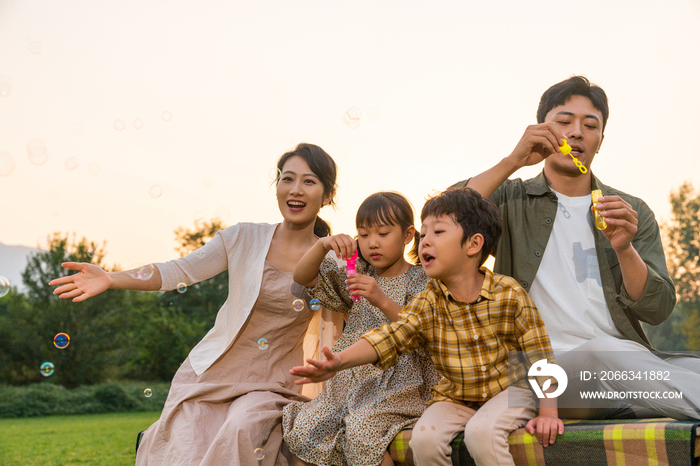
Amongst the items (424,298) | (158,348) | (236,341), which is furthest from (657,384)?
(158,348)

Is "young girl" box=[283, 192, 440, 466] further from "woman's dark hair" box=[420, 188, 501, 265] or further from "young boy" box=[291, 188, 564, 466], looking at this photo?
"woman's dark hair" box=[420, 188, 501, 265]

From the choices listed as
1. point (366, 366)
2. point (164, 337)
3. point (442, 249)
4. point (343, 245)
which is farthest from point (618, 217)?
point (164, 337)

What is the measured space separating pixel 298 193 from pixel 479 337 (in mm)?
1269

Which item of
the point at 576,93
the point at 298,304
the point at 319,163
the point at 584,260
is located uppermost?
the point at 576,93

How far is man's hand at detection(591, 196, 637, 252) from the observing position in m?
2.40

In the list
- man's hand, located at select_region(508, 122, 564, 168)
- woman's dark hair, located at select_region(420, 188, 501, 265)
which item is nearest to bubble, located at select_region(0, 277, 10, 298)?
woman's dark hair, located at select_region(420, 188, 501, 265)

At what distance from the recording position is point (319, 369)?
2.08 m

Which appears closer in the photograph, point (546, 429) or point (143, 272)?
point (546, 429)

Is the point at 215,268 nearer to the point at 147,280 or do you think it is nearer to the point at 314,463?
the point at 147,280

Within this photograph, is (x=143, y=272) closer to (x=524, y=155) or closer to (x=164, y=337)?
(x=524, y=155)

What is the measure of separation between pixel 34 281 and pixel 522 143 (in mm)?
32227

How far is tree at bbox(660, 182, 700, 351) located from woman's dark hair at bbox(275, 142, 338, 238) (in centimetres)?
2701

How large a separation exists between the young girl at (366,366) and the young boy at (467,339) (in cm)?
17

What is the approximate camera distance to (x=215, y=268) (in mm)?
3326
